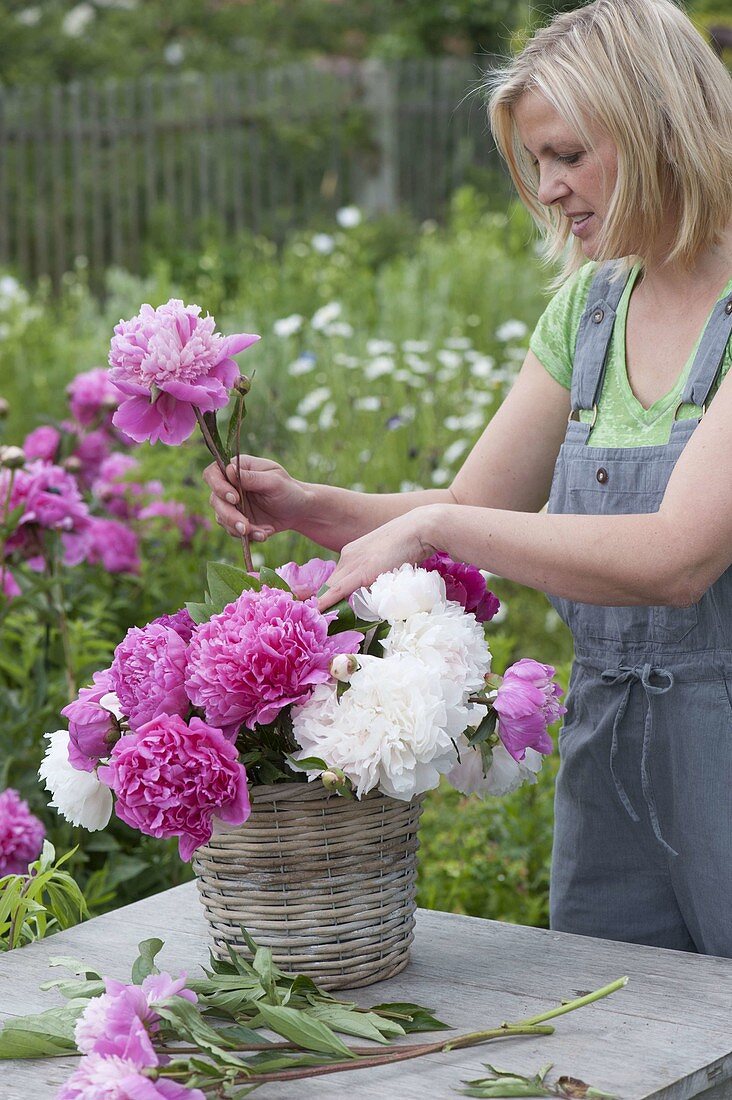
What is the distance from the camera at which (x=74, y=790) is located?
135cm

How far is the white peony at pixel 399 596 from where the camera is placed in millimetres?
1304

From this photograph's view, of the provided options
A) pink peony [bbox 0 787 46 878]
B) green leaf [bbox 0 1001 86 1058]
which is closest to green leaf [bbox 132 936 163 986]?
green leaf [bbox 0 1001 86 1058]

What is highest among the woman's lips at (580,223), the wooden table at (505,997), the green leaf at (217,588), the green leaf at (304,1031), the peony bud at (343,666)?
the woman's lips at (580,223)

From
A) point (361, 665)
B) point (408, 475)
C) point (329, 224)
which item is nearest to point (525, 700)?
point (361, 665)

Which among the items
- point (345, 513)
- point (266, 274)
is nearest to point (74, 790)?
point (345, 513)

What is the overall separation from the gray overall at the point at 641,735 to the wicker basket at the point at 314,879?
366 mm

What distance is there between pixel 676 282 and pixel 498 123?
282 millimetres

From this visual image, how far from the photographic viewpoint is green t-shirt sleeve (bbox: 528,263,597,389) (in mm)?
1752

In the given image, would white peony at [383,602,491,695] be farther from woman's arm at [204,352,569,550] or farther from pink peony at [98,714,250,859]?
woman's arm at [204,352,569,550]

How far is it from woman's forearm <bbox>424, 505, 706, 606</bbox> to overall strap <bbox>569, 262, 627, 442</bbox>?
0.93 ft

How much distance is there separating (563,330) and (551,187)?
0.22m

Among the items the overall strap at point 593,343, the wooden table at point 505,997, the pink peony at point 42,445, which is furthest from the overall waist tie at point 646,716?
the pink peony at point 42,445

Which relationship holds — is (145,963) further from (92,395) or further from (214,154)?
(214,154)

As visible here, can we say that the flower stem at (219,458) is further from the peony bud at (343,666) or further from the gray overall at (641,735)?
the gray overall at (641,735)
